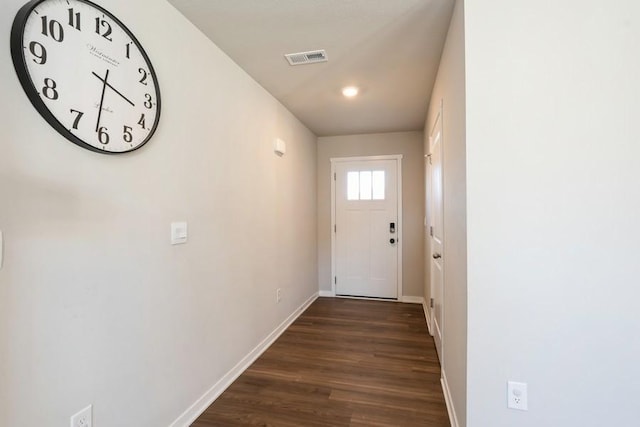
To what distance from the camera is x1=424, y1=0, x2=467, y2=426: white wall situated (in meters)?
1.53

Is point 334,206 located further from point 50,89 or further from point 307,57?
point 50,89

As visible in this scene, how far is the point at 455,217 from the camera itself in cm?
176

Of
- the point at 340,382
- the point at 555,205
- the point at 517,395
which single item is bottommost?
the point at 340,382

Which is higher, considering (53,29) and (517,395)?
(53,29)

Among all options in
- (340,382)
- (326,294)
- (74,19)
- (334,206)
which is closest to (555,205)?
(340,382)

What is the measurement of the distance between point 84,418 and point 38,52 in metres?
1.41

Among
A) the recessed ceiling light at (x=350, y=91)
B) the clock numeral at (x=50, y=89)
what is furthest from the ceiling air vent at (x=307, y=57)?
the clock numeral at (x=50, y=89)

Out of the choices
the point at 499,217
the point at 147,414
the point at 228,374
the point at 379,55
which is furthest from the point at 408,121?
the point at 147,414

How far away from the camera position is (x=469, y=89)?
1418 mm

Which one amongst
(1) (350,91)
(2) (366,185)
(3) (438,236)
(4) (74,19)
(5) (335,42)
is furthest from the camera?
(2) (366,185)

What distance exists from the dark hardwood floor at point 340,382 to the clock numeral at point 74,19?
2.08 meters

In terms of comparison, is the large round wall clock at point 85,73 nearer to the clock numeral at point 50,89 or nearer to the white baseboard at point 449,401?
the clock numeral at point 50,89

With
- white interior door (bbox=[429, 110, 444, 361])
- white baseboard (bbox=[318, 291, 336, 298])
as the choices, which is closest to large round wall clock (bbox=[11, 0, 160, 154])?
white interior door (bbox=[429, 110, 444, 361])

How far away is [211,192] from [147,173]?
51 centimetres
